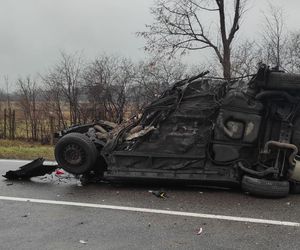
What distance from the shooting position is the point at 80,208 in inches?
215

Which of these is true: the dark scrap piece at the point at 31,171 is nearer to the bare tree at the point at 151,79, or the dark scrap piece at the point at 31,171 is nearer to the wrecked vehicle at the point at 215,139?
the wrecked vehicle at the point at 215,139

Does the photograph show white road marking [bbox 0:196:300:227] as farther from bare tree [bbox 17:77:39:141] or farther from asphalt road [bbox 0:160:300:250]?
bare tree [bbox 17:77:39:141]

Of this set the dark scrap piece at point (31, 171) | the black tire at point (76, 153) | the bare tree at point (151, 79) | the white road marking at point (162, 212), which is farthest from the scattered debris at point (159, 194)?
the bare tree at point (151, 79)

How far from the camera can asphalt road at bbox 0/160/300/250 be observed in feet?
13.7

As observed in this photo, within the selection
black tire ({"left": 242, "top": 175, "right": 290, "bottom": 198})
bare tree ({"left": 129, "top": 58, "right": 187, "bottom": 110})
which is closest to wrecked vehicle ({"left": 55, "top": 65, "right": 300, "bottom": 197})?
black tire ({"left": 242, "top": 175, "right": 290, "bottom": 198})

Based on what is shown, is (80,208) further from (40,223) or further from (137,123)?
(137,123)

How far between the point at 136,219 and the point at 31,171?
295cm

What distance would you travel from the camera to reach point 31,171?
7.17m

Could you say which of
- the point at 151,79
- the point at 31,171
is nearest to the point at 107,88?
the point at 151,79

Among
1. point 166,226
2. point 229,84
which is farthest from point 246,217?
point 229,84

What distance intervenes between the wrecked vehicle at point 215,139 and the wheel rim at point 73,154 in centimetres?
2

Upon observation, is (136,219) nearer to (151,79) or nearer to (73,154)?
(73,154)

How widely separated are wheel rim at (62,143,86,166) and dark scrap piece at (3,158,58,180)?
51 centimetres

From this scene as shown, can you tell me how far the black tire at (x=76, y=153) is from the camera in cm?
655
